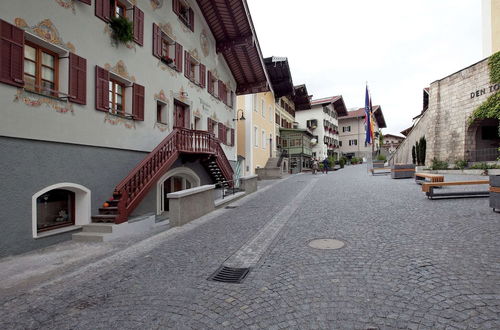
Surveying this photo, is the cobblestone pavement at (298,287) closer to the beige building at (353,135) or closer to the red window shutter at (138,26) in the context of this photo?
the red window shutter at (138,26)

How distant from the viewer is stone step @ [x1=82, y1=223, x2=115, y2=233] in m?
7.11

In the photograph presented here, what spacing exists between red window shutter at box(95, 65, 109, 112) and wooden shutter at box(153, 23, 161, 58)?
295cm

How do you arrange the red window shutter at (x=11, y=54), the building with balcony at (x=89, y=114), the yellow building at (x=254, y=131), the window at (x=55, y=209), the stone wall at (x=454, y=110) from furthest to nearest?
the yellow building at (x=254, y=131)
the stone wall at (x=454, y=110)
the window at (x=55, y=209)
the building with balcony at (x=89, y=114)
the red window shutter at (x=11, y=54)

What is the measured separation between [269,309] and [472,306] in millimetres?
2145

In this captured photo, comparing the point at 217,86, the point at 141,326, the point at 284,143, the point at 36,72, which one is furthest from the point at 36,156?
the point at 284,143

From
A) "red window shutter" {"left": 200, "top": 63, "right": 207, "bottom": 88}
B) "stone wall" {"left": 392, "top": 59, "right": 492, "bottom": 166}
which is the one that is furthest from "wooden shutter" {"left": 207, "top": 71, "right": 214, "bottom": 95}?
"stone wall" {"left": 392, "top": 59, "right": 492, "bottom": 166}

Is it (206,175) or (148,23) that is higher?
(148,23)

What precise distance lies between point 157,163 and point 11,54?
14.7ft

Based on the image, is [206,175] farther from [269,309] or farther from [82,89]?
[269,309]

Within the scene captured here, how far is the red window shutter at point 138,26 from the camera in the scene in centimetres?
962

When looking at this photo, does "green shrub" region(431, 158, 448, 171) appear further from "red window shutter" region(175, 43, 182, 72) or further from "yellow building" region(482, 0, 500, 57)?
"red window shutter" region(175, 43, 182, 72)

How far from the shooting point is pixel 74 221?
750 cm

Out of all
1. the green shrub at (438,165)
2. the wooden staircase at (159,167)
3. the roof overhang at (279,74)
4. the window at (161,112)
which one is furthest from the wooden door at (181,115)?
the green shrub at (438,165)

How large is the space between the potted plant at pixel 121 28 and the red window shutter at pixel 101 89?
4.37 ft
